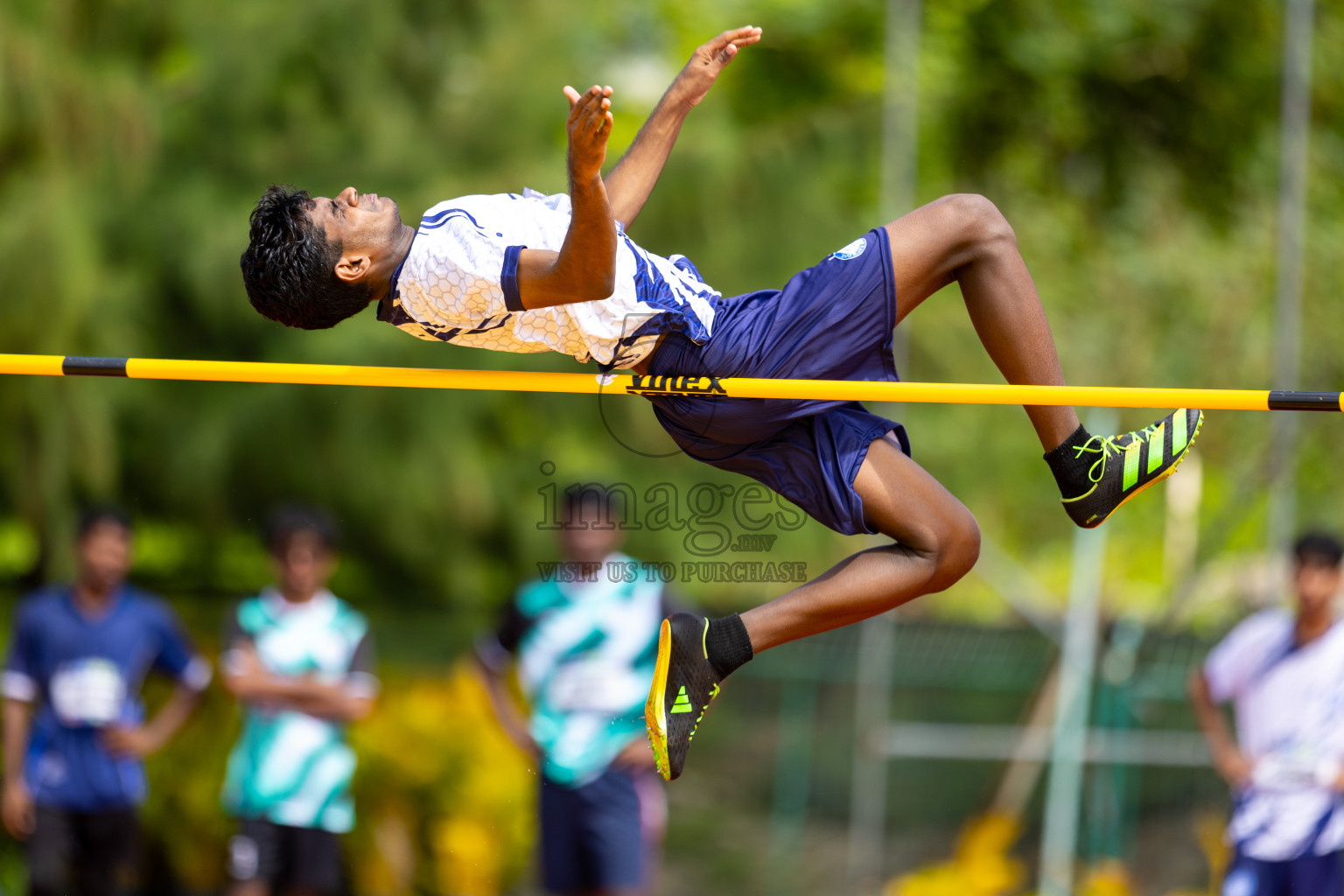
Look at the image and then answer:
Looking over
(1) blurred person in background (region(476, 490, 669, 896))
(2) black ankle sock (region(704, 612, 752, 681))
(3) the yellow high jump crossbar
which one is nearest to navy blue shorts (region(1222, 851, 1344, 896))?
(1) blurred person in background (region(476, 490, 669, 896))

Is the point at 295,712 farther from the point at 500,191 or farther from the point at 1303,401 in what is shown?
the point at 1303,401

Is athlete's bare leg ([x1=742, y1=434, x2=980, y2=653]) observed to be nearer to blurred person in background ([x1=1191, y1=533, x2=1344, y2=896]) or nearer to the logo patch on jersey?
the logo patch on jersey

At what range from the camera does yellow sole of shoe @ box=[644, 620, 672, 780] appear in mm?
3266

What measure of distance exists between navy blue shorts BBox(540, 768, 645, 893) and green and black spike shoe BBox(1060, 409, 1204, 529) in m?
2.40

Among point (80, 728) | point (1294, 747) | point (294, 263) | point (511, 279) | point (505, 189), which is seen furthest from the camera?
point (505, 189)

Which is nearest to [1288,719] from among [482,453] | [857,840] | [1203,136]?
[857,840]

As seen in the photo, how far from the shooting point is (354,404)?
7.70m

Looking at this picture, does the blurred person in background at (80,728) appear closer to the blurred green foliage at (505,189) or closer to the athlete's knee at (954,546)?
the blurred green foliage at (505,189)

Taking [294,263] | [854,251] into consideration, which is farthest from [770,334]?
[294,263]

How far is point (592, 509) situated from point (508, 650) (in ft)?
2.12

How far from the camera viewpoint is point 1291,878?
194 inches

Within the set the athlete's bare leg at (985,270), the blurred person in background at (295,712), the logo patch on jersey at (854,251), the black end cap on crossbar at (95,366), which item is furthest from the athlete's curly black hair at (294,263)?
the blurred person in background at (295,712)

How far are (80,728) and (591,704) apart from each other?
6.92ft

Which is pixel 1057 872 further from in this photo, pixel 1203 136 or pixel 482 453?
pixel 1203 136
